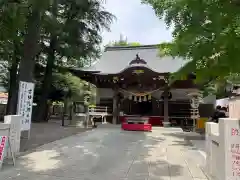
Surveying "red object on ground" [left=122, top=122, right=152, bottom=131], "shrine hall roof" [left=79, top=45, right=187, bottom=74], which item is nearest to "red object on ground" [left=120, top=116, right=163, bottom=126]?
"red object on ground" [left=122, top=122, right=152, bottom=131]

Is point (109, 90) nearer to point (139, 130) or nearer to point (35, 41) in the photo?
point (139, 130)

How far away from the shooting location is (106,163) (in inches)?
219

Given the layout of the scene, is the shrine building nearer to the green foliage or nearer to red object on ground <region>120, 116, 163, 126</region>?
red object on ground <region>120, 116, 163, 126</region>

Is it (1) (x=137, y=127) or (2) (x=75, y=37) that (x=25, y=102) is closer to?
(1) (x=137, y=127)

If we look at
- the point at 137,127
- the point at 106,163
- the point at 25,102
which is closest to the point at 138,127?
the point at 137,127

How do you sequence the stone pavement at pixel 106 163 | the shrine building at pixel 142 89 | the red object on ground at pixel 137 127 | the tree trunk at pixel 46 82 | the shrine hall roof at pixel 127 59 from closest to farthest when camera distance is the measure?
1. the stone pavement at pixel 106 163
2. the red object on ground at pixel 137 127
3. the shrine building at pixel 142 89
4. the tree trunk at pixel 46 82
5. the shrine hall roof at pixel 127 59

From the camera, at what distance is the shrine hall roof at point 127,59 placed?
52.5 ft

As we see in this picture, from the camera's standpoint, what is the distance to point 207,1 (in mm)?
1662

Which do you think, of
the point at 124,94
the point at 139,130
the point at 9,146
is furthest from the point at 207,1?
the point at 124,94

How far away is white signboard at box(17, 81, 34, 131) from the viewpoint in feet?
24.6

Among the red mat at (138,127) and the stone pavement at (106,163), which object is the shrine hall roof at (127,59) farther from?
the stone pavement at (106,163)

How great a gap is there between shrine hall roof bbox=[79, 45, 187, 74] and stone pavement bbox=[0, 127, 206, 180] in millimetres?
8622

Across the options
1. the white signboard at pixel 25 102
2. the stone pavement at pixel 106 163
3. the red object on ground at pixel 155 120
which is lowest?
the stone pavement at pixel 106 163

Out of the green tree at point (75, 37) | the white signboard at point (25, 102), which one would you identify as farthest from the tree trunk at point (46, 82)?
the white signboard at point (25, 102)
